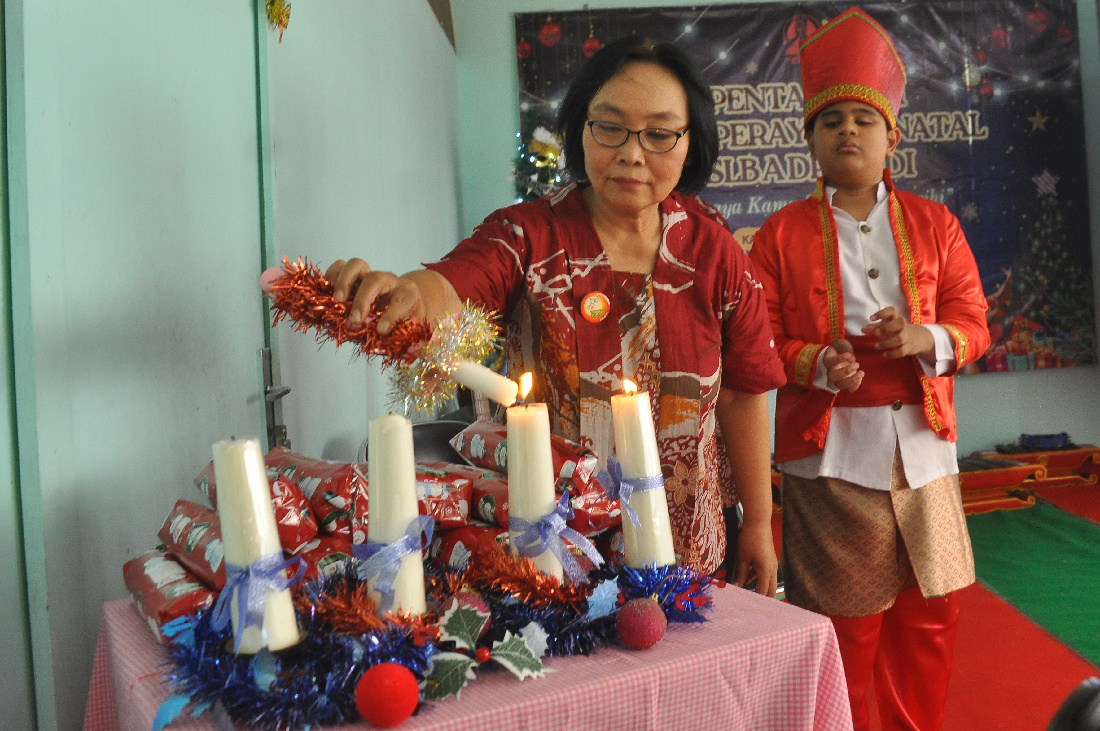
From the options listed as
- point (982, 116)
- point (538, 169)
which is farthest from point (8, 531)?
point (982, 116)

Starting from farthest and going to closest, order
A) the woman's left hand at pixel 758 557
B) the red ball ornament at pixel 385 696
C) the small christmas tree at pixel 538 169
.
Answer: the small christmas tree at pixel 538 169
the woman's left hand at pixel 758 557
the red ball ornament at pixel 385 696

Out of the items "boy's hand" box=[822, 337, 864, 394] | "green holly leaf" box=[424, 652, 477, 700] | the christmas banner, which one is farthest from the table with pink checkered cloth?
the christmas banner

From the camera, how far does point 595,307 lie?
4.13ft

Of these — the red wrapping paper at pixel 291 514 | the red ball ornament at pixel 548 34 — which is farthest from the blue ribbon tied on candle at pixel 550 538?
the red ball ornament at pixel 548 34

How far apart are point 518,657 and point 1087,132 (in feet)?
18.9

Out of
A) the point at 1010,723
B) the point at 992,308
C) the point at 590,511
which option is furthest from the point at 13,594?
the point at 992,308

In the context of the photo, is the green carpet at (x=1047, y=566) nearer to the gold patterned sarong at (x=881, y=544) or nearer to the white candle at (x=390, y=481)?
the gold patterned sarong at (x=881, y=544)

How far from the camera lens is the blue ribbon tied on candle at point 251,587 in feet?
2.13

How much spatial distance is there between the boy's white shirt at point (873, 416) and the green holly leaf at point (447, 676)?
4.30 feet

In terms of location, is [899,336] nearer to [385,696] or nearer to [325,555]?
[325,555]

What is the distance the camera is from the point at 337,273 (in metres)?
0.83

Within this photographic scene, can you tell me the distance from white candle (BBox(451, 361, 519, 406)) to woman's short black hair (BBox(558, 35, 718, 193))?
0.70 metres

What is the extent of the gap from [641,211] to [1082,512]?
3.78 metres

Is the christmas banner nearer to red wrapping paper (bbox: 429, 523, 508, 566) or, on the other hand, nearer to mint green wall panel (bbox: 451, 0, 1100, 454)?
mint green wall panel (bbox: 451, 0, 1100, 454)
